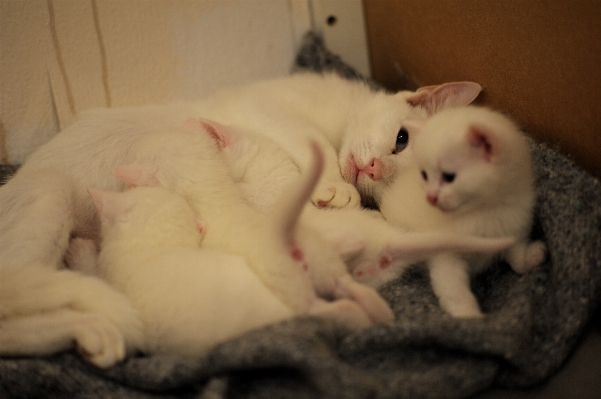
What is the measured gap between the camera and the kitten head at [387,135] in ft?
5.11

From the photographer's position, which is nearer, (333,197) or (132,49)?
(333,197)

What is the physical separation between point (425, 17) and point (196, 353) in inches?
55.5

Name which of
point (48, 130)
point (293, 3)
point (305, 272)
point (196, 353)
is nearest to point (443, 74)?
point (293, 3)

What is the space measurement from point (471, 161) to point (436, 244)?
8.1 inches

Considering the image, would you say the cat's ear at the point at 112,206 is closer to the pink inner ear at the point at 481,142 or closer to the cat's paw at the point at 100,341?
the cat's paw at the point at 100,341

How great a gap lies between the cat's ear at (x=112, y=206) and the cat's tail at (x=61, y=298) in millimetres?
225

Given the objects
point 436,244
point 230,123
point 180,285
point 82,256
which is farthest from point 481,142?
point 82,256

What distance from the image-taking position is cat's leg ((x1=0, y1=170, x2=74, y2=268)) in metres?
1.27

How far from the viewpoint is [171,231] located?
127cm

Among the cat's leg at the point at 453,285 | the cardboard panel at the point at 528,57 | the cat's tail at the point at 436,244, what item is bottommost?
the cat's leg at the point at 453,285

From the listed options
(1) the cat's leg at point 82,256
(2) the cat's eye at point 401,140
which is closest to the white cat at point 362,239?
(2) the cat's eye at point 401,140

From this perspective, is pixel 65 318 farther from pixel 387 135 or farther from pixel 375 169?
pixel 387 135

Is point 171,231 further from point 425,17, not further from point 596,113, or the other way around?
point 425,17

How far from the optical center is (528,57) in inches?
53.3
